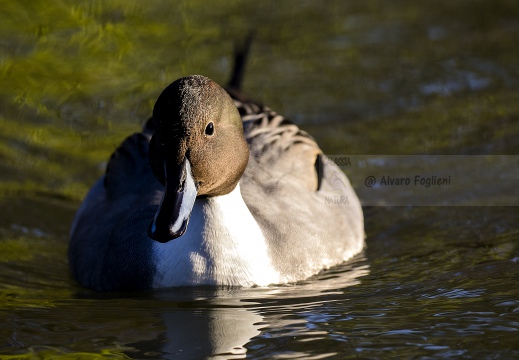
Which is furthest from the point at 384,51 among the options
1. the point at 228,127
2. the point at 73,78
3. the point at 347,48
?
the point at 228,127

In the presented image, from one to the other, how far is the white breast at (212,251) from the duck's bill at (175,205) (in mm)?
462

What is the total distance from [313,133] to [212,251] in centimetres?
407

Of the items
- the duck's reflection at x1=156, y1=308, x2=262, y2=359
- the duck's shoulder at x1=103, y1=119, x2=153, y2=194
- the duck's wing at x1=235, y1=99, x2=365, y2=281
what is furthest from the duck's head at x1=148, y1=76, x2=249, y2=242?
the duck's shoulder at x1=103, y1=119, x2=153, y2=194

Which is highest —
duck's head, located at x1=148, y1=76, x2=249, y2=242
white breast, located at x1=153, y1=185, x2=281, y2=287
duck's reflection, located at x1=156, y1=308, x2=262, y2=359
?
duck's head, located at x1=148, y1=76, x2=249, y2=242

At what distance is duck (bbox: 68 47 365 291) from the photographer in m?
6.04

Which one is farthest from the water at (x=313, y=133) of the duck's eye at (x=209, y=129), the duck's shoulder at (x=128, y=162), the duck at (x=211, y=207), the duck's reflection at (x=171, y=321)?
the duck's eye at (x=209, y=129)

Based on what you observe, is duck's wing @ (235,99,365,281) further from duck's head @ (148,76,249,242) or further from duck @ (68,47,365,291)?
duck's head @ (148,76,249,242)

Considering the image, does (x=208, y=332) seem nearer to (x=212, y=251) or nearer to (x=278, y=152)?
(x=212, y=251)

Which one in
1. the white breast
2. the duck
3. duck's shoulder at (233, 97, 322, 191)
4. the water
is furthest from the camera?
duck's shoulder at (233, 97, 322, 191)

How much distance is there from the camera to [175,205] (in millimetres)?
5848

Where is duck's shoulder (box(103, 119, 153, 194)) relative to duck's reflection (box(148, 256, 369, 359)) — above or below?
above

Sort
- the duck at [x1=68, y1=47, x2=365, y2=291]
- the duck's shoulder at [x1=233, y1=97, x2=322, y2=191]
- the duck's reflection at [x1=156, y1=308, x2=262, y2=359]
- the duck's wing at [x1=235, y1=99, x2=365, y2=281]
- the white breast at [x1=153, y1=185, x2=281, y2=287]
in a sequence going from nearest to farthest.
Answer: the duck's reflection at [x1=156, y1=308, x2=262, y2=359] < the duck at [x1=68, y1=47, x2=365, y2=291] < the white breast at [x1=153, y1=185, x2=281, y2=287] < the duck's wing at [x1=235, y1=99, x2=365, y2=281] < the duck's shoulder at [x1=233, y1=97, x2=322, y2=191]

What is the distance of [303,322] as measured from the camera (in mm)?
5922

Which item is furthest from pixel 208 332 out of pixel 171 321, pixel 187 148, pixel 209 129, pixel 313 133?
pixel 313 133
